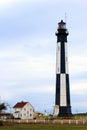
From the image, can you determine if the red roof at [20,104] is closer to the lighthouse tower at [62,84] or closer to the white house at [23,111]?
the white house at [23,111]

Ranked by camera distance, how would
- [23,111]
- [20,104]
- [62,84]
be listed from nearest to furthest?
[62,84], [23,111], [20,104]

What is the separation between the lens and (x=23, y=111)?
93.1 metres

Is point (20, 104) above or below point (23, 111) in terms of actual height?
above

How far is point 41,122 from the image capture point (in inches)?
2438

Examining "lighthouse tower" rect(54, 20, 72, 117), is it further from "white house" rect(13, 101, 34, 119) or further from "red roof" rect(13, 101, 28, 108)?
"red roof" rect(13, 101, 28, 108)

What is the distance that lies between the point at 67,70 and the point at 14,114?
21978mm

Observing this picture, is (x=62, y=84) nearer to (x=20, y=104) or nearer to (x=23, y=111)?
(x=23, y=111)

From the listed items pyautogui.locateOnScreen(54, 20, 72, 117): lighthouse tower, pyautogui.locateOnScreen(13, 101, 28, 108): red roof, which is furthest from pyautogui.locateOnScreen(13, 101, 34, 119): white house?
pyautogui.locateOnScreen(54, 20, 72, 117): lighthouse tower

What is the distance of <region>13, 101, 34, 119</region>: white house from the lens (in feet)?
301

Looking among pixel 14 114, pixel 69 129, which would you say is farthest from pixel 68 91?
pixel 69 129

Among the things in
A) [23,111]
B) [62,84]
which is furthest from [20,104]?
[62,84]

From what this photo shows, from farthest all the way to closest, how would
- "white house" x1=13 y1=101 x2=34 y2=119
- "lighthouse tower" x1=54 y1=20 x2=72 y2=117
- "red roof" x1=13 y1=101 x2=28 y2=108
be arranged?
"red roof" x1=13 y1=101 x2=28 y2=108 → "white house" x1=13 y1=101 x2=34 y2=119 → "lighthouse tower" x1=54 y1=20 x2=72 y2=117

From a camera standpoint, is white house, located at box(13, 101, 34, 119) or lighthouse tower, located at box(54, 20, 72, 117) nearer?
lighthouse tower, located at box(54, 20, 72, 117)

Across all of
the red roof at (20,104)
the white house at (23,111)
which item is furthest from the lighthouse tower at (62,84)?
the red roof at (20,104)
